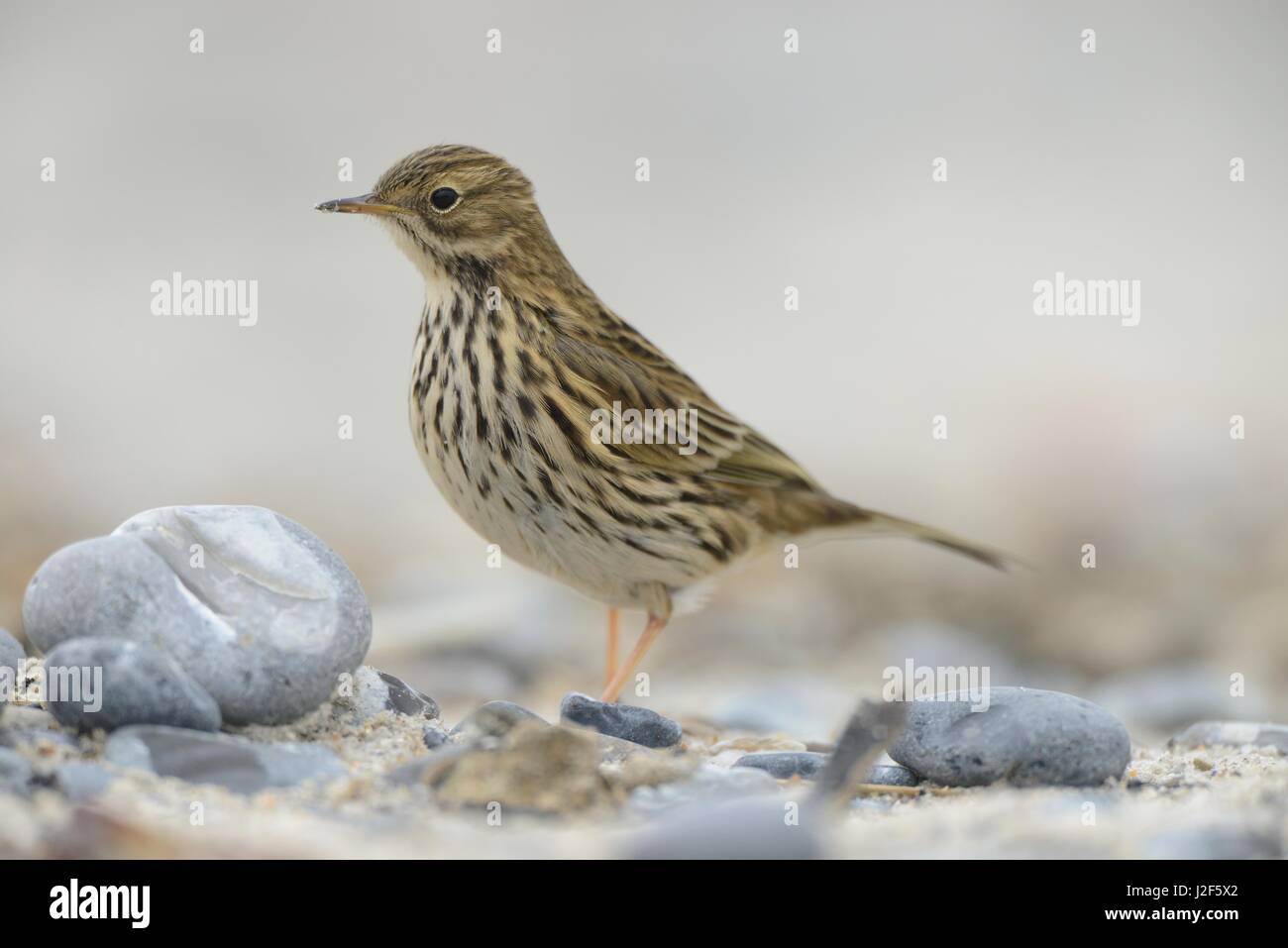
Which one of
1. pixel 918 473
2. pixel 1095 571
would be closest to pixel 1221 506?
pixel 1095 571

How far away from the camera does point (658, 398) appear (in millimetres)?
6727

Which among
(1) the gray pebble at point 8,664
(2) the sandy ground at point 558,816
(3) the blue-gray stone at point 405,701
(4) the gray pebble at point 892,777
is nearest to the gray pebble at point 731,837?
(2) the sandy ground at point 558,816

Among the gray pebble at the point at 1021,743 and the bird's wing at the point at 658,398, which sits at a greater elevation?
the bird's wing at the point at 658,398

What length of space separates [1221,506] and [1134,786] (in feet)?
22.7

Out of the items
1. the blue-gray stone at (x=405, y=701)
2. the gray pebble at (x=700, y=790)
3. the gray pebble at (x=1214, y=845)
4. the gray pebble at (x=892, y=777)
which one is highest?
the blue-gray stone at (x=405, y=701)

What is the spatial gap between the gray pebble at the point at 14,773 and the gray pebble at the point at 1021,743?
2952mm

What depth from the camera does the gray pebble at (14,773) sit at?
408 cm

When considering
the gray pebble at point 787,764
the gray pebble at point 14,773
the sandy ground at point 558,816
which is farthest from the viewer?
the gray pebble at point 787,764

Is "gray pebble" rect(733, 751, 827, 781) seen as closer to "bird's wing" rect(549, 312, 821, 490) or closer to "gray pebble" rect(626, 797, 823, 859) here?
"bird's wing" rect(549, 312, 821, 490)

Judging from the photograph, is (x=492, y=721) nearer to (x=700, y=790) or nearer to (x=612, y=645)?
(x=700, y=790)

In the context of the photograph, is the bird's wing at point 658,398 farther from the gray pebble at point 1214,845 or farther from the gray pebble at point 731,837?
the gray pebble at point 1214,845

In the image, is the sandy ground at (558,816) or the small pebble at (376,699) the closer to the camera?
the sandy ground at (558,816)

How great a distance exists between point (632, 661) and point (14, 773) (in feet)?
10.6
